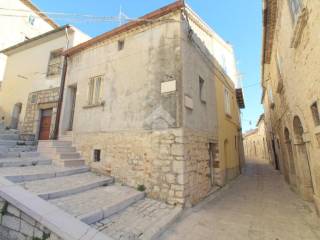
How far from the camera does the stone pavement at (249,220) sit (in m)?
3.48

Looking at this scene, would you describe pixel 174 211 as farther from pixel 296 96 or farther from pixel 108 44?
pixel 108 44

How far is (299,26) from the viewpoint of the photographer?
12.8ft

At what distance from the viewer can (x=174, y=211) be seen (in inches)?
168

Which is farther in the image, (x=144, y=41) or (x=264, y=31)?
(x=264, y=31)

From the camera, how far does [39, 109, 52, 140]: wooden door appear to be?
845 centimetres

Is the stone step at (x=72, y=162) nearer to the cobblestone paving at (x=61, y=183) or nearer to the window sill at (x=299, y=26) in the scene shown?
the cobblestone paving at (x=61, y=183)

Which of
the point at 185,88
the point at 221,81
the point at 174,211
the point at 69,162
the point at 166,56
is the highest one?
the point at 221,81

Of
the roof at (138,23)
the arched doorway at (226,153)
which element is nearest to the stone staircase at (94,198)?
the arched doorway at (226,153)

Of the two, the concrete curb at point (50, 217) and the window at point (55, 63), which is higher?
the window at point (55, 63)

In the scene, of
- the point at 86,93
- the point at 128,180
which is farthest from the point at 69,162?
the point at 86,93

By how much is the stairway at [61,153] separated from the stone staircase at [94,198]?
0.03 meters

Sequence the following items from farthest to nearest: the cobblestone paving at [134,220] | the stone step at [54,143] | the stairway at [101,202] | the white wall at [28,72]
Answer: the white wall at [28,72] → the stone step at [54,143] → the stairway at [101,202] → the cobblestone paving at [134,220]

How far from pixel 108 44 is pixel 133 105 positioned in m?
3.09

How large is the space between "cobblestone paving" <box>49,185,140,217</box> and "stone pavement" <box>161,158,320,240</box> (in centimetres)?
150
